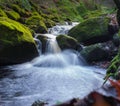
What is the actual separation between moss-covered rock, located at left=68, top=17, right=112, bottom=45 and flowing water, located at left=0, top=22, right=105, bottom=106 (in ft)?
4.94

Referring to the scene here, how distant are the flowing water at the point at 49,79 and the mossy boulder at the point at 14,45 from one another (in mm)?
531

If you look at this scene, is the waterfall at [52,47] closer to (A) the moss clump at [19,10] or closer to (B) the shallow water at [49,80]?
(B) the shallow water at [49,80]

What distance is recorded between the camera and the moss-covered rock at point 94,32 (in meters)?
17.4

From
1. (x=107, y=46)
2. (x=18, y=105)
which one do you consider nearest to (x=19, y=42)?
(x=107, y=46)

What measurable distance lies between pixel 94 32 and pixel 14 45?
4.90 m

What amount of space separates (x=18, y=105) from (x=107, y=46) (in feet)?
28.7

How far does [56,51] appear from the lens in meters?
16.7

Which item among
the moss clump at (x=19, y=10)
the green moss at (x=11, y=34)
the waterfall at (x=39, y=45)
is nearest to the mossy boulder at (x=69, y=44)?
the waterfall at (x=39, y=45)

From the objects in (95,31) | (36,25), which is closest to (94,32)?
(95,31)

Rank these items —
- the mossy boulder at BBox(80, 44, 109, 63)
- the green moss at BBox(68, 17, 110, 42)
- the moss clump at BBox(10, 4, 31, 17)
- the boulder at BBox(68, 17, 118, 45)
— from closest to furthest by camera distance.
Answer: the mossy boulder at BBox(80, 44, 109, 63)
the boulder at BBox(68, 17, 118, 45)
the green moss at BBox(68, 17, 110, 42)
the moss clump at BBox(10, 4, 31, 17)

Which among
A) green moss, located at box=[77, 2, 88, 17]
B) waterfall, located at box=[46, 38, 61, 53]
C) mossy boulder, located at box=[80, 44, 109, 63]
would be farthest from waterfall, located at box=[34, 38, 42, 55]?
green moss, located at box=[77, 2, 88, 17]

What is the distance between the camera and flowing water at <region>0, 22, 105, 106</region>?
9391 mm

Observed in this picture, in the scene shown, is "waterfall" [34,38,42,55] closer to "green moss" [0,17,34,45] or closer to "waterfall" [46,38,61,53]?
"waterfall" [46,38,61,53]

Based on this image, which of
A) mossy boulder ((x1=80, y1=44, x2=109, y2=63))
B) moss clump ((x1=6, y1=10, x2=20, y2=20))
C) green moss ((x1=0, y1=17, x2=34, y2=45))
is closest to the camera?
green moss ((x1=0, y1=17, x2=34, y2=45))
